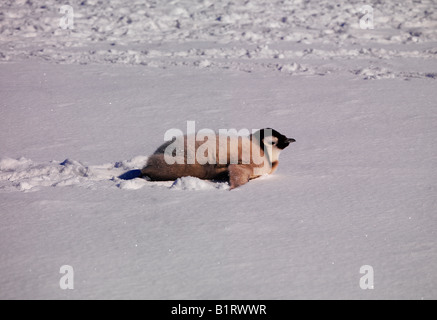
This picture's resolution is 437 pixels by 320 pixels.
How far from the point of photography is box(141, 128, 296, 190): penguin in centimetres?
354

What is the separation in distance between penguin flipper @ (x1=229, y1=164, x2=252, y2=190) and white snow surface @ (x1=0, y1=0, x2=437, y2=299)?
A: 6 cm

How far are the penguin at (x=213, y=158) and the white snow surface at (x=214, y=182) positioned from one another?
0.52 feet

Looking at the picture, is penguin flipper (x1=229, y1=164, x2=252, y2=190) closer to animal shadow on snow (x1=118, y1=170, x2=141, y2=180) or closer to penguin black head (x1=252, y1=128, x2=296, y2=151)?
penguin black head (x1=252, y1=128, x2=296, y2=151)

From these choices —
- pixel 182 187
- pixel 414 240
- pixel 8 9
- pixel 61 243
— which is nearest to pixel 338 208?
pixel 414 240

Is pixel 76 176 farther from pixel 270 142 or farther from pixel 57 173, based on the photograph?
pixel 270 142

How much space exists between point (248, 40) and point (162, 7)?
283 cm

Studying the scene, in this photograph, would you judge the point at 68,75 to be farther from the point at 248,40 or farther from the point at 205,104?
the point at 248,40

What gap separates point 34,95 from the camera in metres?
6.11

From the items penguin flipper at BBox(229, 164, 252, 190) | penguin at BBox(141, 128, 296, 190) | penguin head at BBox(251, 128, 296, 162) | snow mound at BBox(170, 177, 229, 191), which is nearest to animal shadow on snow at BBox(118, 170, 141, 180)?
penguin at BBox(141, 128, 296, 190)

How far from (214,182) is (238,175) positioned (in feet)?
0.76

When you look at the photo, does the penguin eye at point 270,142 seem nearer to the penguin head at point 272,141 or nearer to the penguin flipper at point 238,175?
the penguin head at point 272,141

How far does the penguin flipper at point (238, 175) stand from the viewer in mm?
3332

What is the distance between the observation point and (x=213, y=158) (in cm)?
360

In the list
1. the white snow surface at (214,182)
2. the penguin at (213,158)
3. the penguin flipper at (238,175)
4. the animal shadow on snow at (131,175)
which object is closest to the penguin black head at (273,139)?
the penguin at (213,158)
